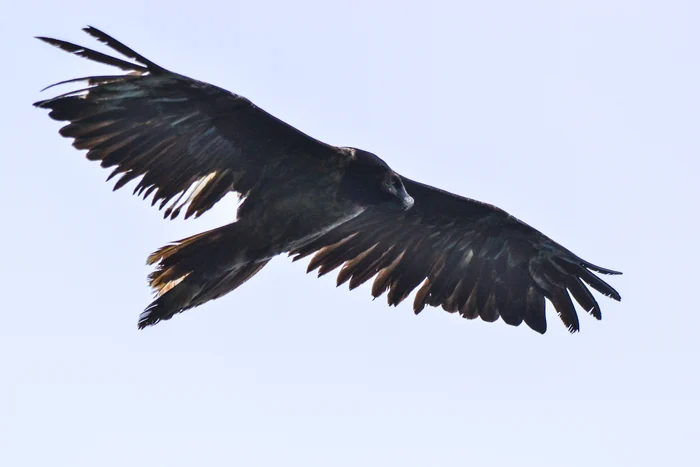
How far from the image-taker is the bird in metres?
10.6

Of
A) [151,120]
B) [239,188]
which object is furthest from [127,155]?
[239,188]

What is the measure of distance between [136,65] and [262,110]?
3.88ft

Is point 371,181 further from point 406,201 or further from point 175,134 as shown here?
point 175,134

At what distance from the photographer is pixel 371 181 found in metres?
11.5

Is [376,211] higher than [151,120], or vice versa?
[376,211]

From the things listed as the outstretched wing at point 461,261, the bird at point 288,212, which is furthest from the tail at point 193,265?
the outstretched wing at point 461,261

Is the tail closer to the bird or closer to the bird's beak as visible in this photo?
the bird

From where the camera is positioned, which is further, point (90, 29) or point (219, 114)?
point (219, 114)

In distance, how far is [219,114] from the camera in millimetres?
10906

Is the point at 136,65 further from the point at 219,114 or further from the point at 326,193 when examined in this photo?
the point at 326,193

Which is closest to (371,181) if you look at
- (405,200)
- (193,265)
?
(405,200)

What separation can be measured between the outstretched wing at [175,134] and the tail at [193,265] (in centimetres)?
29

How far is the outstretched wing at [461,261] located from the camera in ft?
42.2

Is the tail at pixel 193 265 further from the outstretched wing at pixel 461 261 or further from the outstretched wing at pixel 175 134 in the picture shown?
the outstretched wing at pixel 461 261
